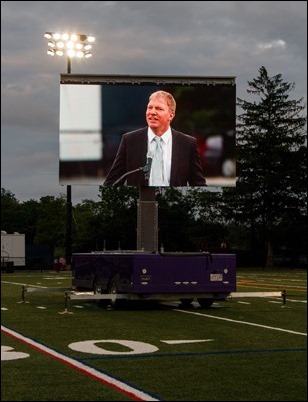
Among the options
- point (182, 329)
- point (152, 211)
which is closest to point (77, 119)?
point (152, 211)

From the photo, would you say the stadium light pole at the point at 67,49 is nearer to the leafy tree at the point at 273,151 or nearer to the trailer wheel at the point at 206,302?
the leafy tree at the point at 273,151

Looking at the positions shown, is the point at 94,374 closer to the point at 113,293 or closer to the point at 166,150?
the point at 113,293

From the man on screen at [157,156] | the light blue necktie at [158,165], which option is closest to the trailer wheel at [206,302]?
the man on screen at [157,156]

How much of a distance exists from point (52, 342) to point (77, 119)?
39.2ft

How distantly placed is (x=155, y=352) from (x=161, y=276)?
5.35 metres

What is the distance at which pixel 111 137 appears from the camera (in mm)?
20891

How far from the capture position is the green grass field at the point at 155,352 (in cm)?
496

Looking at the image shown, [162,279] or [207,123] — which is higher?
[207,123]

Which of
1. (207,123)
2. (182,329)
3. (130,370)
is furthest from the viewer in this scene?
(207,123)

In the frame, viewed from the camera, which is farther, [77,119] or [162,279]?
[77,119]

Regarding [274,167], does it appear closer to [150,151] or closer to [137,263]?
[137,263]

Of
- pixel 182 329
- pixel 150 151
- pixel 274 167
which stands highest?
pixel 150 151

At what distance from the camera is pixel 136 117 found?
21188mm

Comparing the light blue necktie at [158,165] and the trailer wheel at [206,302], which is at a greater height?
the light blue necktie at [158,165]
